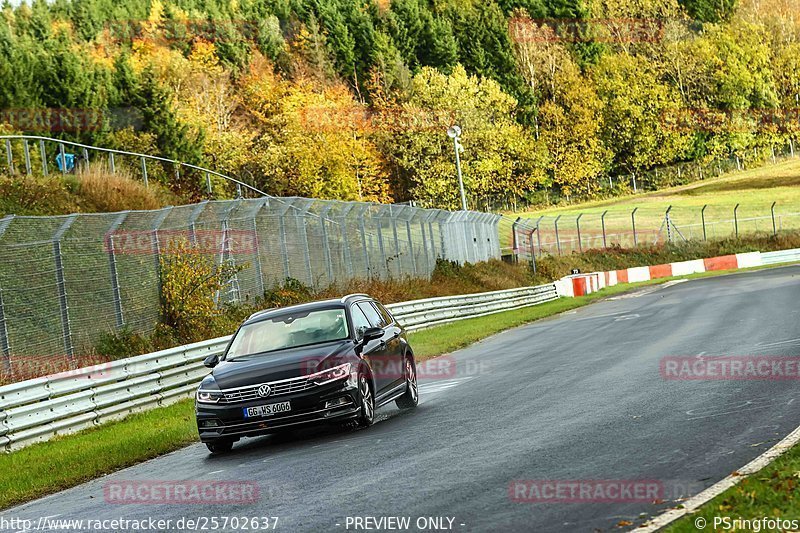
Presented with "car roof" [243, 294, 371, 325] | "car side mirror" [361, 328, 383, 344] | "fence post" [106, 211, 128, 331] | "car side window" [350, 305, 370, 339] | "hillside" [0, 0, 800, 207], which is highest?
"hillside" [0, 0, 800, 207]

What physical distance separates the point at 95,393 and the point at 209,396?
3841 mm

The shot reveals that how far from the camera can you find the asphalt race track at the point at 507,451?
298 inches

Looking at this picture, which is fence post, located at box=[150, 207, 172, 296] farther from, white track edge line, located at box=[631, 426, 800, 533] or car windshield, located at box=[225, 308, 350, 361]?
white track edge line, located at box=[631, 426, 800, 533]

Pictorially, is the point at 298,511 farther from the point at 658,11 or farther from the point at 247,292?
the point at 658,11

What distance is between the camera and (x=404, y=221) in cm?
3591

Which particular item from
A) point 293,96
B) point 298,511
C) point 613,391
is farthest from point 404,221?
point 293,96

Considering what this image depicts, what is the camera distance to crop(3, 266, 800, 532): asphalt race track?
7.56 meters

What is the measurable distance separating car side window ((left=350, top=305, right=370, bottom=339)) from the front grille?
1475 mm

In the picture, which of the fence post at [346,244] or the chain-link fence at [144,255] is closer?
the chain-link fence at [144,255]

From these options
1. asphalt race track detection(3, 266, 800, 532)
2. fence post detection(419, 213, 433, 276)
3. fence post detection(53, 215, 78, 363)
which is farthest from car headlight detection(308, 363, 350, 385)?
fence post detection(419, 213, 433, 276)

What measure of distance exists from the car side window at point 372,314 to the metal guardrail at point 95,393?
3.61 meters

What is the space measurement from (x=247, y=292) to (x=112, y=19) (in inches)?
3416

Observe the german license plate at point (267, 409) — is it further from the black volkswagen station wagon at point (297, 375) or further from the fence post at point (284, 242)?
the fence post at point (284, 242)

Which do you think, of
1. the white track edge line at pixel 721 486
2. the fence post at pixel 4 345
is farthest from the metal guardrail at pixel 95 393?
the white track edge line at pixel 721 486
